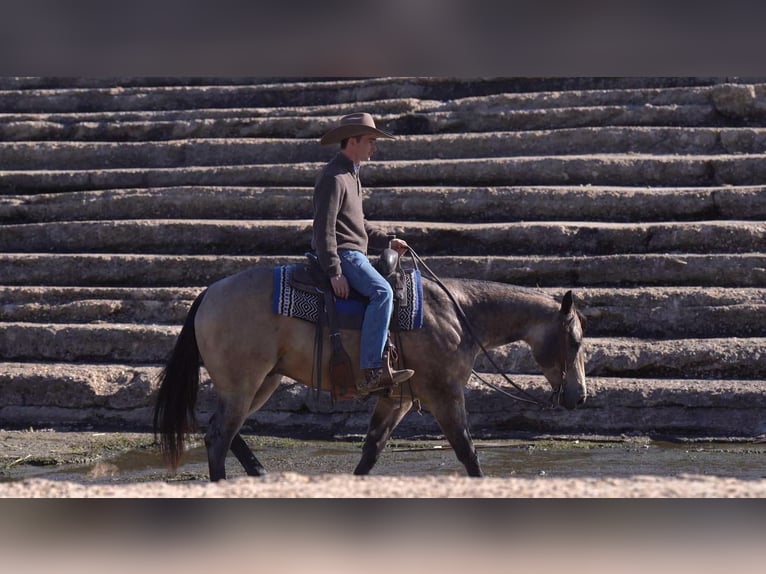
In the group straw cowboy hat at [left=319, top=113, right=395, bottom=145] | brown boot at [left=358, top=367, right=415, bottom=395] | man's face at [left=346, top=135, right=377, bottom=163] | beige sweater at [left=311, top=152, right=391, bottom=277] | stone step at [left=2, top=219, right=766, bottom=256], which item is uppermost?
straw cowboy hat at [left=319, top=113, right=395, bottom=145]

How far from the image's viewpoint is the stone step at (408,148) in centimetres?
1512

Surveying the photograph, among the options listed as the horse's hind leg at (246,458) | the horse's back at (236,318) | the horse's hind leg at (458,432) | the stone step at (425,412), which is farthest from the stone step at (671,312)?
the horse's back at (236,318)

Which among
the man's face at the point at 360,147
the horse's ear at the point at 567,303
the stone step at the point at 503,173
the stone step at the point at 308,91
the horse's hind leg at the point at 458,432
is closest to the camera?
the horse's hind leg at the point at 458,432

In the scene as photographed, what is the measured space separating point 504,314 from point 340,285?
1.17 metres

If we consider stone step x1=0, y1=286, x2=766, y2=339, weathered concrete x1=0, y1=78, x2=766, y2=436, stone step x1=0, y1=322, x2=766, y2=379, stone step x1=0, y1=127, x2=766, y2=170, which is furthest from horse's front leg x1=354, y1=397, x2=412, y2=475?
stone step x1=0, y1=127, x2=766, y2=170

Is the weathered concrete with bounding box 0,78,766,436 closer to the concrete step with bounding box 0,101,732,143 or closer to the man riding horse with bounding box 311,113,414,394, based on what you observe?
the concrete step with bounding box 0,101,732,143

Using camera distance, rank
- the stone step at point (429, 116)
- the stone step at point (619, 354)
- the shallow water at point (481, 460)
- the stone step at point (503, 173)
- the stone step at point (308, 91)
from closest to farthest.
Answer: the shallow water at point (481, 460) < the stone step at point (619, 354) < the stone step at point (503, 173) < the stone step at point (429, 116) < the stone step at point (308, 91)

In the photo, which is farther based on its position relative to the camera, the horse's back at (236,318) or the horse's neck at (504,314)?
the horse's neck at (504,314)

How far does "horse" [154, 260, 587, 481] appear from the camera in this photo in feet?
27.6

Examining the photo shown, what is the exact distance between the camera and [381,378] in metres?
8.32

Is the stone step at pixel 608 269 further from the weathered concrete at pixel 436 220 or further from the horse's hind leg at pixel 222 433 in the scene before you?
the horse's hind leg at pixel 222 433

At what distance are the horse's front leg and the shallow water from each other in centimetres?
70

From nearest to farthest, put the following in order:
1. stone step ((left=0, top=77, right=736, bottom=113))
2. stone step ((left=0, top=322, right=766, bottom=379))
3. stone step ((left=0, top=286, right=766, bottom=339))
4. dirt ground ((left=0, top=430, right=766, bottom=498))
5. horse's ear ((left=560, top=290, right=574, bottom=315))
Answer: dirt ground ((left=0, top=430, right=766, bottom=498))
horse's ear ((left=560, top=290, right=574, bottom=315))
stone step ((left=0, top=322, right=766, bottom=379))
stone step ((left=0, top=286, right=766, bottom=339))
stone step ((left=0, top=77, right=736, bottom=113))

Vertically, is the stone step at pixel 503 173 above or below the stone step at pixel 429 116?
below
